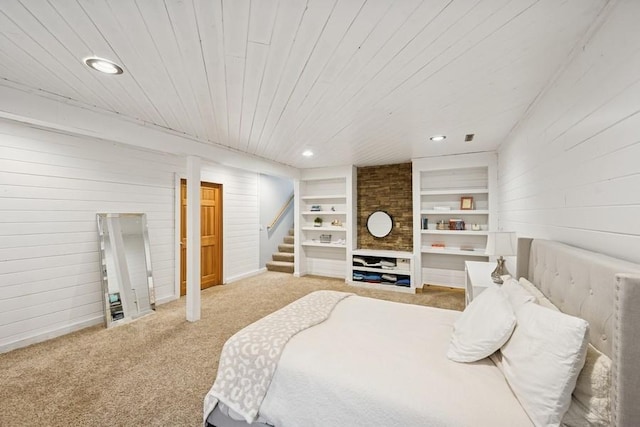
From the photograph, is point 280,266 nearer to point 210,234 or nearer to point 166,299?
point 210,234

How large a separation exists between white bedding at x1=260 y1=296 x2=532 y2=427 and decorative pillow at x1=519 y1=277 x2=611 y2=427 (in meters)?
0.18

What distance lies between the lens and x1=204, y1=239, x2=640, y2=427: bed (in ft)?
3.13

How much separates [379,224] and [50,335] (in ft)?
16.2

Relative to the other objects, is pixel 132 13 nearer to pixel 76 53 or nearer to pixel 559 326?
pixel 76 53

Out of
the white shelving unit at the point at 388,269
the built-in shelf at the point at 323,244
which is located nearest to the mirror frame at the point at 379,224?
the white shelving unit at the point at 388,269

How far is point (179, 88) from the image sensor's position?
2143 mm

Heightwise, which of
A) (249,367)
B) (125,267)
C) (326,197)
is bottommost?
(249,367)

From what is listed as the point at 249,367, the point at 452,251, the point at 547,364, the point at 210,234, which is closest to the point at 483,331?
the point at 547,364

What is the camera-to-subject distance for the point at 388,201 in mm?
5430

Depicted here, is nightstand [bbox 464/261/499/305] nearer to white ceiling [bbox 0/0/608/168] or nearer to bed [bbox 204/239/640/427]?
bed [bbox 204/239/640/427]

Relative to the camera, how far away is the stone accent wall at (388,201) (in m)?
5.26

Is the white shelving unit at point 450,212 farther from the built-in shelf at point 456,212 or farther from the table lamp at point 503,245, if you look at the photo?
the table lamp at point 503,245

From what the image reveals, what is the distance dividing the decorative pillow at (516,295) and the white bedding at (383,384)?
387mm

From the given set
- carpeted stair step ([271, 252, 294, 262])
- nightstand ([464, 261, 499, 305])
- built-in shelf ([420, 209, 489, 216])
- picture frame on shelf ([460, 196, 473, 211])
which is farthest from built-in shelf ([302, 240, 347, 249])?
nightstand ([464, 261, 499, 305])
